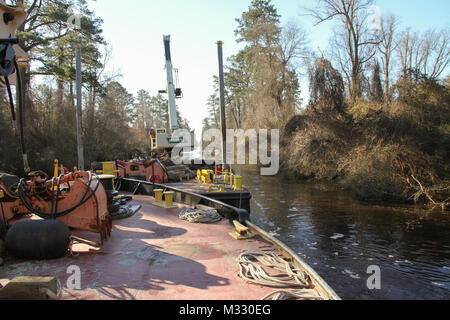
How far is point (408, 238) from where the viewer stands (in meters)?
8.33

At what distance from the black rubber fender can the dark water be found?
15.9ft

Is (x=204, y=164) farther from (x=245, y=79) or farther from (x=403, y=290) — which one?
(x=245, y=79)

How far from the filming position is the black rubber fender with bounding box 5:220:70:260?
13.6ft

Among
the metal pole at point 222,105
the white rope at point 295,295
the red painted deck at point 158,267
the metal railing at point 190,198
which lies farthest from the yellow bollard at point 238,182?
the white rope at point 295,295

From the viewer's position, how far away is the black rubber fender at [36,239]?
13.6 feet

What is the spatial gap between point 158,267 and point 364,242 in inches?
244

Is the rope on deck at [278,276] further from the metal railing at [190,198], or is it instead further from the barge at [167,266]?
the metal railing at [190,198]

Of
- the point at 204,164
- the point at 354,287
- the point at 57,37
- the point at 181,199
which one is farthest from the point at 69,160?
the point at 354,287

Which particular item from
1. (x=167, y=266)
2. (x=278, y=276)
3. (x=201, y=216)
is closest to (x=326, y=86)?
(x=201, y=216)

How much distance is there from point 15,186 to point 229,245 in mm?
3872

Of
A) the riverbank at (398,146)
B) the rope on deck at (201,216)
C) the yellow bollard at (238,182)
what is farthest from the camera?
the riverbank at (398,146)

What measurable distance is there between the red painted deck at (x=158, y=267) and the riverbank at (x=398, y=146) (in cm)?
941
